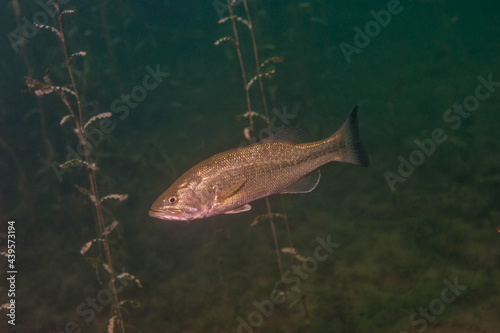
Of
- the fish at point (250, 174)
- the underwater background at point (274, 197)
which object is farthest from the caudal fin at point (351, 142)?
the underwater background at point (274, 197)

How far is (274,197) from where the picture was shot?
595cm

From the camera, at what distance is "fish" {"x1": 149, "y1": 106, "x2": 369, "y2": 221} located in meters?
2.63

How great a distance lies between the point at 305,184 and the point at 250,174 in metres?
0.56

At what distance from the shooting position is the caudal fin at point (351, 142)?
2822 millimetres

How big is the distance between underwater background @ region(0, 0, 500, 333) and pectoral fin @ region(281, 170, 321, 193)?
1400 mm

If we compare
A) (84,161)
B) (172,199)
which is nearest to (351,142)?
(172,199)

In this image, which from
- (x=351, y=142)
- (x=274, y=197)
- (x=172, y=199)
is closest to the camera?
(x=172, y=199)

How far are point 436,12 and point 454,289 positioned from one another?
23.4ft

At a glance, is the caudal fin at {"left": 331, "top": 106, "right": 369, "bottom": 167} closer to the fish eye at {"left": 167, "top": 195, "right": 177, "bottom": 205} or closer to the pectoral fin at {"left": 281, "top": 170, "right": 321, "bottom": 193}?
the pectoral fin at {"left": 281, "top": 170, "right": 321, "bottom": 193}

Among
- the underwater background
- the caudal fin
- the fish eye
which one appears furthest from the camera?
the underwater background

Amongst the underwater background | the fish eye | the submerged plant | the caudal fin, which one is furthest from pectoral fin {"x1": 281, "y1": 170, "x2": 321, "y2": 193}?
the submerged plant

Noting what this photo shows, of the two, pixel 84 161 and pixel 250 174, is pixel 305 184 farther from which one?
pixel 84 161

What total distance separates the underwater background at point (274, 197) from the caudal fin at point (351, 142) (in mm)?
1682

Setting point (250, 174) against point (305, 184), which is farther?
point (305, 184)
